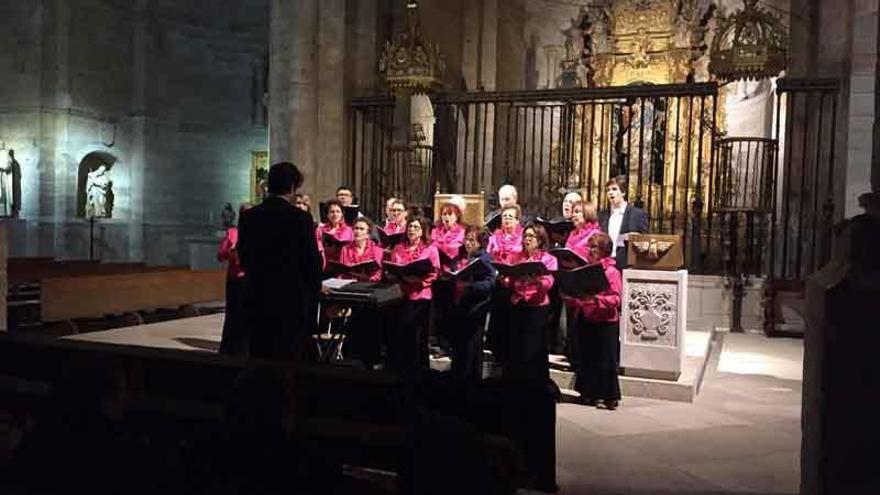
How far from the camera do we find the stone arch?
1891cm

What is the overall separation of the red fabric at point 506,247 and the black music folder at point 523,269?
559 mm

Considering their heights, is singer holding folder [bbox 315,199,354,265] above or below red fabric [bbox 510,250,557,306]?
above

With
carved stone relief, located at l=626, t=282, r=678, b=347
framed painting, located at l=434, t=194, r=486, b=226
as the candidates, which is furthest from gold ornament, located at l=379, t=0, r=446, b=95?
carved stone relief, located at l=626, t=282, r=678, b=347

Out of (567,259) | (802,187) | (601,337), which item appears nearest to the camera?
(567,259)

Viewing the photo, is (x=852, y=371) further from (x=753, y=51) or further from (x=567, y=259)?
(x=753, y=51)

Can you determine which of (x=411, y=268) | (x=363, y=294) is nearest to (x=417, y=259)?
(x=411, y=268)

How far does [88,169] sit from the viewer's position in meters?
19.2

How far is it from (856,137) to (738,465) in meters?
6.42

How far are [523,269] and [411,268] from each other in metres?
0.89

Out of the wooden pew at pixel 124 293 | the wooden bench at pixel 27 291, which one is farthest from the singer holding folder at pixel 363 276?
the wooden bench at pixel 27 291

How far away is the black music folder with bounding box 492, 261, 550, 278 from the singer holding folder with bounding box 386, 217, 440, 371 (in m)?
0.71

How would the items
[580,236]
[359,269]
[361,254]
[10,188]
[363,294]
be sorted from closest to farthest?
1. [363,294]
2. [359,269]
3. [580,236]
4. [361,254]
5. [10,188]

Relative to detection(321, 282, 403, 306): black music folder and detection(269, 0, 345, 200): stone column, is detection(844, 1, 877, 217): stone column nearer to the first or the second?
detection(321, 282, 403, 306): black music folder

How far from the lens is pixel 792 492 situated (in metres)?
4.09
